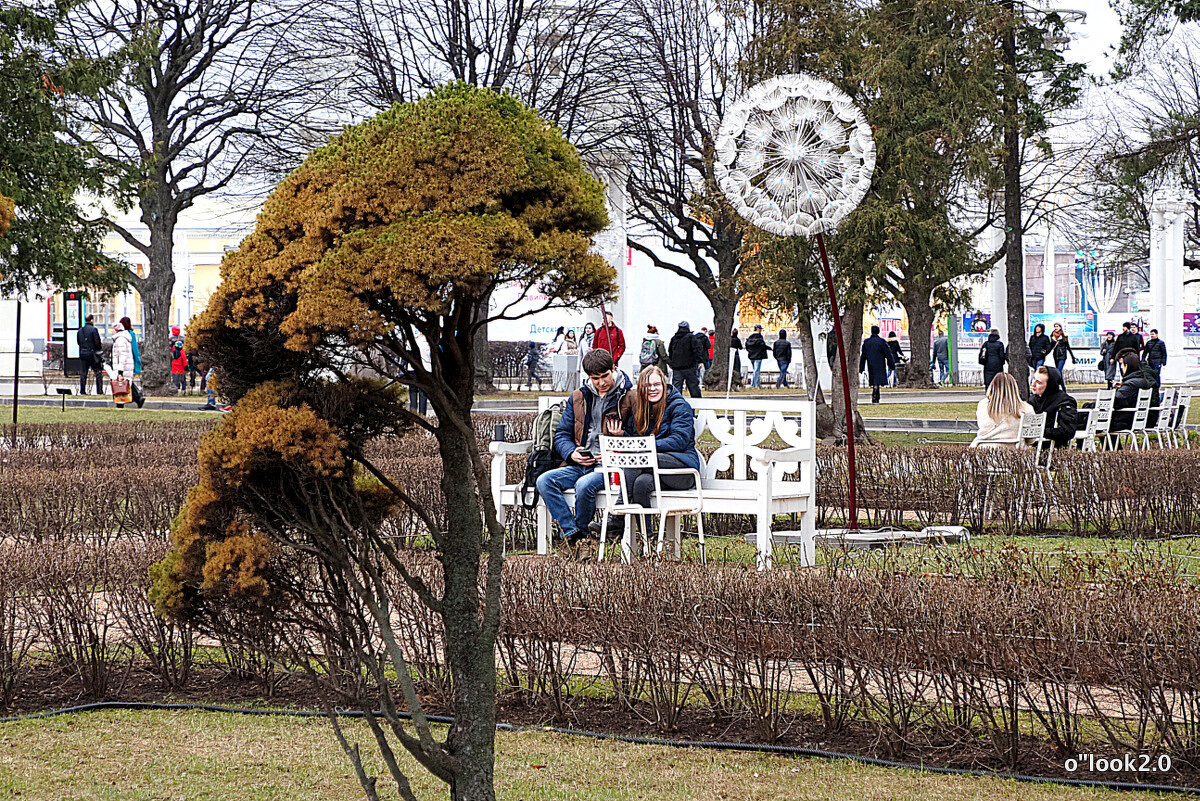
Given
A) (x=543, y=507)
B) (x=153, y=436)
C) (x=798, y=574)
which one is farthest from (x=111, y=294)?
(x=798, y=574)

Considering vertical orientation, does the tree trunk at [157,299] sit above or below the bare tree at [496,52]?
below

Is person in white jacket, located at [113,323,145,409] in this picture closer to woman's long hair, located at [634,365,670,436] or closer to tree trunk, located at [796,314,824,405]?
tree trunk, located at [796,314,824,405]

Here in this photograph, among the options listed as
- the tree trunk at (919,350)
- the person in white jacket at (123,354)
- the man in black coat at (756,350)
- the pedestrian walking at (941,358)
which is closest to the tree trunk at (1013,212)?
the person in white jacket at (123,354)

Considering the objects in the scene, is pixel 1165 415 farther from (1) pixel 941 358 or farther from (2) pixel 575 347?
(1) pixel 941 358

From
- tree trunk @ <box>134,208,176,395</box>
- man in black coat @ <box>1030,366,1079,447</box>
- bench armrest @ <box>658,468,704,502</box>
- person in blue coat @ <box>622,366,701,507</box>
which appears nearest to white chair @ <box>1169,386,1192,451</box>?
man in black coat @ <box>1030,366,1079,447</box>

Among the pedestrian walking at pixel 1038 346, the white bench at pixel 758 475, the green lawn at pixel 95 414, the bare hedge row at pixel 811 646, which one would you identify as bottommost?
the bare hedge row at pixel 811 646

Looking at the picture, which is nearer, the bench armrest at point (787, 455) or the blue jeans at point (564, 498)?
the blue jeans at point (564, 498)

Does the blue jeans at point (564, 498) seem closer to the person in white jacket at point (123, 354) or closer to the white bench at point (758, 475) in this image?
the white bench at point (758, 475)

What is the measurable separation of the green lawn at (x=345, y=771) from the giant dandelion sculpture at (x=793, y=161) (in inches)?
211

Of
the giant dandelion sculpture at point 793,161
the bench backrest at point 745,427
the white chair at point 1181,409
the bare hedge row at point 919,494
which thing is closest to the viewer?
the bench backrest at point 745,427

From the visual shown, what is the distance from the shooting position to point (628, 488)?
8008mm

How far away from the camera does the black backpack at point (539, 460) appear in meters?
8.78

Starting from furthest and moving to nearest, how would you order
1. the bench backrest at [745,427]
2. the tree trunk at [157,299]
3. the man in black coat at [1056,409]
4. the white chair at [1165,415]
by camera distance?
the tree trunk at [157,299]
the white chair at [1165,415]
the man in black coat at [1056,409]
the bench backrest at [745,427]

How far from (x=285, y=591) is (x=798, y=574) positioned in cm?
199
